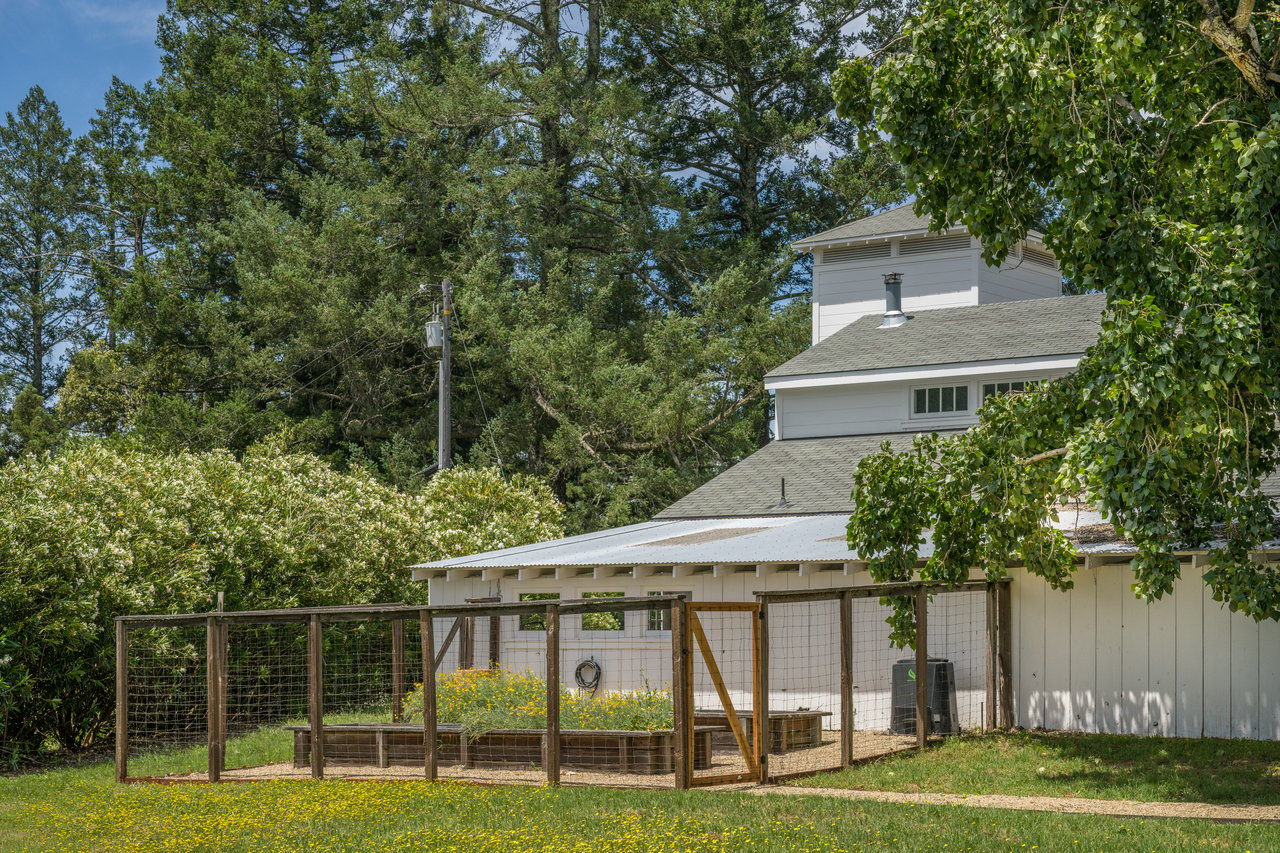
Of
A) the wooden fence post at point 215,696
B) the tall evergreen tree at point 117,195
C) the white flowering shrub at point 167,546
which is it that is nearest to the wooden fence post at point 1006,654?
the wooden fence post at point 215,696

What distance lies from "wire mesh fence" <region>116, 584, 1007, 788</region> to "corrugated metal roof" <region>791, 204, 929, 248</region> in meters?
10.7

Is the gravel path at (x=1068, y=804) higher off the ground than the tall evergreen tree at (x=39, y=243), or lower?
lower

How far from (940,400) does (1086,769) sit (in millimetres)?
11296

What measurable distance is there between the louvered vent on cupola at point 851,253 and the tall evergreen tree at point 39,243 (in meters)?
30.6

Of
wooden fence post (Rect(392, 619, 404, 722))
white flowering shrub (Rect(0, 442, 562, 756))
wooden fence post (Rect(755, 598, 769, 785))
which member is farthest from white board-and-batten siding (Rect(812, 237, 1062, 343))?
wooden fence post (Rect(755, 598, 769, 785))

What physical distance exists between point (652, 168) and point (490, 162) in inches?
215

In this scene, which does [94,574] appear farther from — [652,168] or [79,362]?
[652,168]

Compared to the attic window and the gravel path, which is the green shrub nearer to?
the gravel path

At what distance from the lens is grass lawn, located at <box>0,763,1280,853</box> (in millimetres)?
9117

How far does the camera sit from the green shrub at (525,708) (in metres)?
13.4

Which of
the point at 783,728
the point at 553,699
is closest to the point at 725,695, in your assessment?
the point at 553,699

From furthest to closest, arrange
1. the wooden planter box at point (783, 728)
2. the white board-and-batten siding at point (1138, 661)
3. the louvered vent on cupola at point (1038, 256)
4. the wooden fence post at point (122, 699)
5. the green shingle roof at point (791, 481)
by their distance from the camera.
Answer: the louvered vent on cupola at point (1038, 256)
the green shingle roof at point (791, 481)
the white board-and-batten siding at point (1138, 661)
the wooden planter box at point (783, 728)
the wooden fence post at point (122, 699)

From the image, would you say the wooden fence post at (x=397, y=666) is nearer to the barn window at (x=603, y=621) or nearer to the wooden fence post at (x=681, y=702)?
the wooden fence post at (x=681, y=702)

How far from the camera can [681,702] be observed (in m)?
11.7
